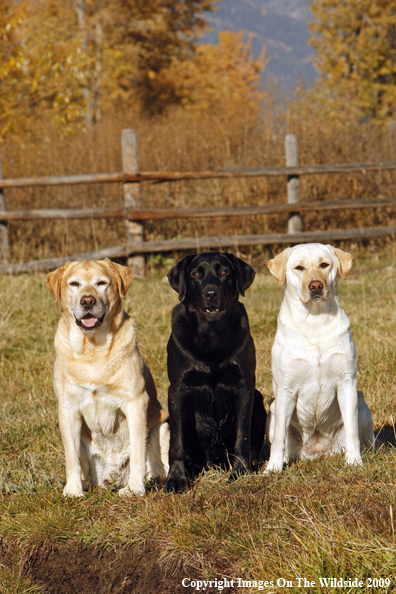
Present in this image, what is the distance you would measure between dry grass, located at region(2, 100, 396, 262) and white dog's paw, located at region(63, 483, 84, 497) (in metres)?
7.01

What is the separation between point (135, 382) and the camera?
3.17 m

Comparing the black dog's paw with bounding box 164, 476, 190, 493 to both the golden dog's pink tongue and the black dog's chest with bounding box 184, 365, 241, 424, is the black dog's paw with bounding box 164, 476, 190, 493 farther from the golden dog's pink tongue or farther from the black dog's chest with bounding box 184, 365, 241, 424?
the golden dog's pink tongue

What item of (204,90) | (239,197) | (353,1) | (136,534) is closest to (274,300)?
(239,197)

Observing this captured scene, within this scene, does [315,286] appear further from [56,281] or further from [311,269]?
[56,281]

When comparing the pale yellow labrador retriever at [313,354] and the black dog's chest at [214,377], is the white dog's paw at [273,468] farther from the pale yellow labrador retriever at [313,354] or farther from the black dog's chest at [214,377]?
the black dog's chest at [214,377]

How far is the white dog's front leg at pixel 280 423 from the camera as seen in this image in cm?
317

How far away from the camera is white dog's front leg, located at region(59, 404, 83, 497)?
314cm

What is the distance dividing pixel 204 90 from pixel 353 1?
6028 mm

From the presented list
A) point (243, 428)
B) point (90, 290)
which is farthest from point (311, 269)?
point (90, 290)

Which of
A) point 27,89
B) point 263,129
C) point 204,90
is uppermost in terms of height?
point 204,90

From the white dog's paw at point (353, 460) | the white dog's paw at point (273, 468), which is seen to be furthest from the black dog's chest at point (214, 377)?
the white dog's paw at point (353, 460)

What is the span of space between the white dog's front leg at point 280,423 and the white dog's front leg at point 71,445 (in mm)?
990

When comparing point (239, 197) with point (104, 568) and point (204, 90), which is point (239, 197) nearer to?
point (104, 568)

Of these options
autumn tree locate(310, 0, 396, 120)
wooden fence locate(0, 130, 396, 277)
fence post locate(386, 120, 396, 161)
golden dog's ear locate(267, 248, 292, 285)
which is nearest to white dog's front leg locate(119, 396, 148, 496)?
golden dog's ear locate(267, 248, 292, 285)
